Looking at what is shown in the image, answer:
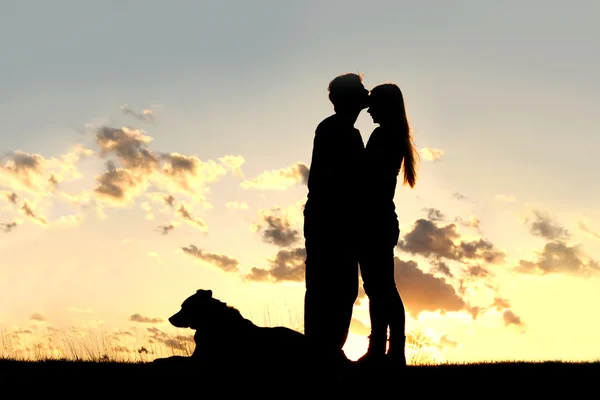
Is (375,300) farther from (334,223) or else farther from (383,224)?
(334,223)

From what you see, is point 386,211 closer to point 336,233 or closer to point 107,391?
point 336,233

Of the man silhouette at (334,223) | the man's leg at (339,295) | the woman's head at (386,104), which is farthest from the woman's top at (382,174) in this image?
the man's leg at (339,295)

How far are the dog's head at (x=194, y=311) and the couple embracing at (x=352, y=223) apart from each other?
1727 mm

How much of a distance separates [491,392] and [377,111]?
350cm

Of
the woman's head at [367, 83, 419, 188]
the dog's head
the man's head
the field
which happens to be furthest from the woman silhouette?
the dog's head

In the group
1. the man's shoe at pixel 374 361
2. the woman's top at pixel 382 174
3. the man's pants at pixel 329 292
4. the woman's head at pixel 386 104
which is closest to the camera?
the man's pants at pixel 329 292

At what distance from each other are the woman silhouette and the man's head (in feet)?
2.01

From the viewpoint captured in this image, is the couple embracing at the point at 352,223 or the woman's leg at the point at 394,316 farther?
the woman's leg at the point at 394,316

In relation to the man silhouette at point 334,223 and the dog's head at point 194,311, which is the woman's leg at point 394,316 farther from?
the dog's head at point 194,311

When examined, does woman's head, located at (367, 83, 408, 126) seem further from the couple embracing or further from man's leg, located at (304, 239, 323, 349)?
man's leg, located at (304, 239, 323, 349)

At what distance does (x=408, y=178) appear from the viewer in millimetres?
8391

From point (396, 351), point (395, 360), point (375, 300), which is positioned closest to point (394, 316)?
point (375, 300)

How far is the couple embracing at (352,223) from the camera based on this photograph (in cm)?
728

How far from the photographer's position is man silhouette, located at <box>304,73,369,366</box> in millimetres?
7254
